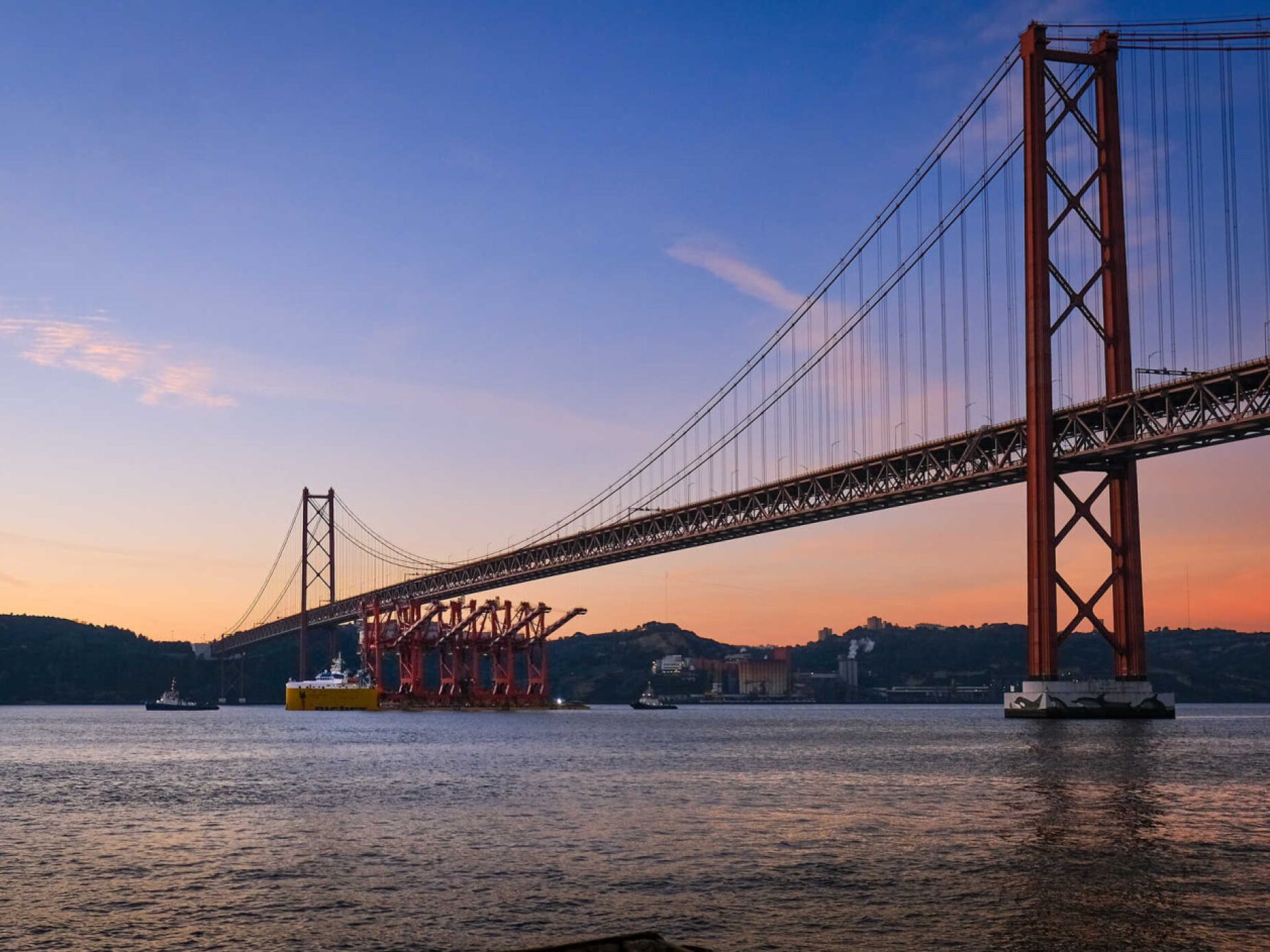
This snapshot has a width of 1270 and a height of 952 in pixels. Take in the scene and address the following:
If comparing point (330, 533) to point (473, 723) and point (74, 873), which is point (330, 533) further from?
point (74, 873)

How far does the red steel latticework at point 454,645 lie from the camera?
4560 inches

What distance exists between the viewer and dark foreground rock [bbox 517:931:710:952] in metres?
9.27

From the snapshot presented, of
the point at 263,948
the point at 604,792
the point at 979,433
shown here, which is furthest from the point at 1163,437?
the point at 263,948

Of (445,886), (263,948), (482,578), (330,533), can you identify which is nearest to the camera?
(263,948)

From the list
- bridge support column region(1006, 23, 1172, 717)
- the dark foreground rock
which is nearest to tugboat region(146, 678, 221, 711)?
bridge support column region(1006, 23, 1172, 717)

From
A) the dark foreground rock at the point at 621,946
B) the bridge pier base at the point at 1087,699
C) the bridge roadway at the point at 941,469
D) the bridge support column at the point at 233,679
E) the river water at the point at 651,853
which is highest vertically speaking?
the bridge roadway at the point at 941,469

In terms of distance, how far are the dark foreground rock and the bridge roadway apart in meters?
46.5

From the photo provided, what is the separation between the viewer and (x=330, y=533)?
503 feet

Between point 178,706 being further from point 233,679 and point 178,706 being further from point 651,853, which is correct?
point 651,853

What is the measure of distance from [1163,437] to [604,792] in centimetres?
3186

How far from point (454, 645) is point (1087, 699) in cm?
6791

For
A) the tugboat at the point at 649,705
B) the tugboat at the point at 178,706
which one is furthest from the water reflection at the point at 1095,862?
the tugboat at the point at 178,706

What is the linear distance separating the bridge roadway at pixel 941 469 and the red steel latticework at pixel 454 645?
1735cm

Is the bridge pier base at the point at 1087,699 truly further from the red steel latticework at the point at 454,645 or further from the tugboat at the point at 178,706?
the tugboat at the point at 178,706
